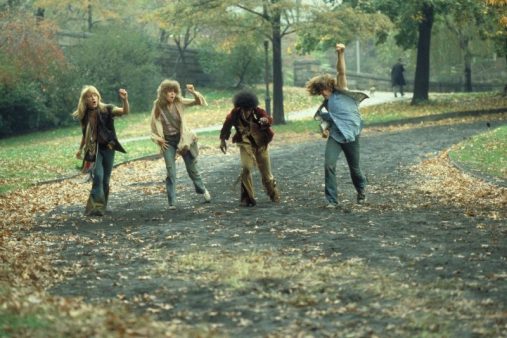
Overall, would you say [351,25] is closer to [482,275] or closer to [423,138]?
[423,138]

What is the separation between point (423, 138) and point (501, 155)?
6709 millimetres

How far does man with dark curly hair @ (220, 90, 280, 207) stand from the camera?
1300cm

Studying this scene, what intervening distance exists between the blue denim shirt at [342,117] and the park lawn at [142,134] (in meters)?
5.18

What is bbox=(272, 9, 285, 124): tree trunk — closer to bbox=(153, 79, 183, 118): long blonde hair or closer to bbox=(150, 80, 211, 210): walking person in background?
bbox=(150, 80, 211, 210): walking person in background

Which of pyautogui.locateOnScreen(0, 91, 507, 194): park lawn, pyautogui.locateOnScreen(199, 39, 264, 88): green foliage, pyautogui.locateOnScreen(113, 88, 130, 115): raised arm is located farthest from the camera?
pyautogui.locateOnScreen(199, 39, 264, 88): green foliage

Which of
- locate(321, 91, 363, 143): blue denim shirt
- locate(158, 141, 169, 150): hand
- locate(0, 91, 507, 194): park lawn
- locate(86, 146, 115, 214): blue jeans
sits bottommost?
locate(0, 91, 507, 194): park lawn

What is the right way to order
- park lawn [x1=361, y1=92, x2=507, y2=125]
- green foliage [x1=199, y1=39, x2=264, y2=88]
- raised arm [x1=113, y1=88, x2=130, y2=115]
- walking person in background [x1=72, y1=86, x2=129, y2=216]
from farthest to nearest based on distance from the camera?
green foliage [x1=199, y1=39, x2=264, y2=88]
park lawn [x1=361, y1=92, x2=507, y2=125]
walking person in background [x1=72, y1=86, x2=129, y2=216]
raised arm [x1=113, y1=88, x2=130, y2=115]

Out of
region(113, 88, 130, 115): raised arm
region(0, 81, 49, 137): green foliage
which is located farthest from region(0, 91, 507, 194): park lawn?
region(113, 88, 130, 115): raised arm

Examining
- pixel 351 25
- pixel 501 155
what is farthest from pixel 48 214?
pixel 351 25

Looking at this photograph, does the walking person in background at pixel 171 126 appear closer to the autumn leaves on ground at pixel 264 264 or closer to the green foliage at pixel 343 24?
the autumn leaves on ground at pixel 264 264

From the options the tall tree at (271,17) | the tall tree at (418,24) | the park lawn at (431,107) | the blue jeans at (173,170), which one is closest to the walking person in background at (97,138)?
the blue jeans at (173,170)

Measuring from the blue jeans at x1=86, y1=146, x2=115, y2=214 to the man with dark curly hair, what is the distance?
174cm

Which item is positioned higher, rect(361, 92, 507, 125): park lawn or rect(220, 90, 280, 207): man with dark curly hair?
rect(220, 90, 280, 207): man with dark curly hair

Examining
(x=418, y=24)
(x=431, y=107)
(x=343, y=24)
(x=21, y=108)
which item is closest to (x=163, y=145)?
(x=343, y=24)
